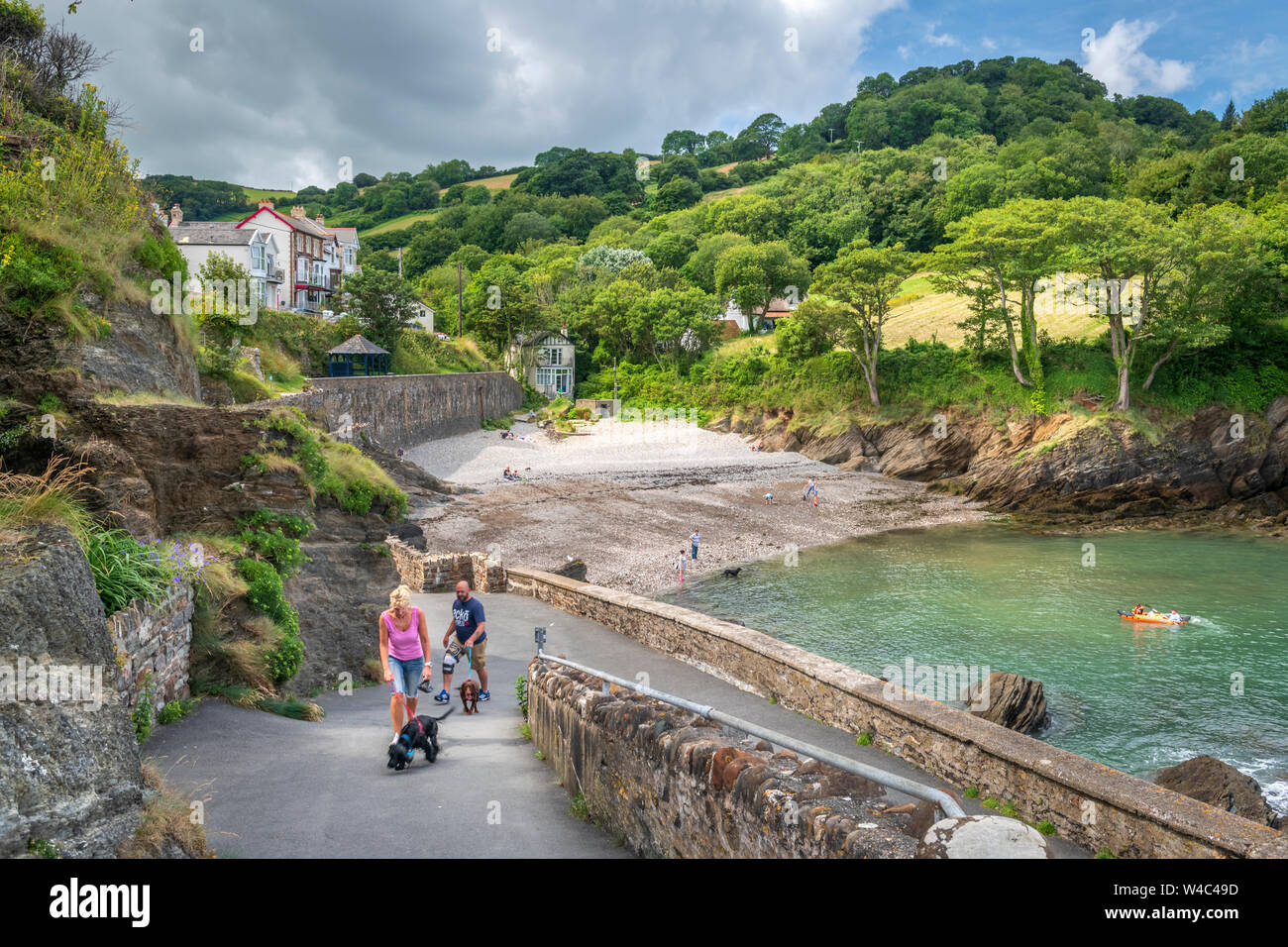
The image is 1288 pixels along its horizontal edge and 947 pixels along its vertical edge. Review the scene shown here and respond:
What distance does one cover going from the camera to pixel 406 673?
7578 mm

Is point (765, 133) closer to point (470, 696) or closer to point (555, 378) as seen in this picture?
point (555, 378)

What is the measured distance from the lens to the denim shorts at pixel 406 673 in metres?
7.55

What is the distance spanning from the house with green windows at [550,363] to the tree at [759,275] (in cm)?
1548

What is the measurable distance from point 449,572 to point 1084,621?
54.9ft

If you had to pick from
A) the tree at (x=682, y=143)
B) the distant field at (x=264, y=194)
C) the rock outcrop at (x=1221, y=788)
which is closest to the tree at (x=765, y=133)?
the tree at (x=682, y=143)

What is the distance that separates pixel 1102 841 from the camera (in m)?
6.80

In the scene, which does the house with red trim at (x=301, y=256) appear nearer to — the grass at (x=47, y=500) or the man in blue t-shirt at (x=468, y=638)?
the man in blue t-shirt at (x=468, y=638)

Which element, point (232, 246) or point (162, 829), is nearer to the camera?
point (162, 829)

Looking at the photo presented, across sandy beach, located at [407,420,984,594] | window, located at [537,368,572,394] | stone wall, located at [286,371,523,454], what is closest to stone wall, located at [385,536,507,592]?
sandy beach, located at [407,420,984,594]

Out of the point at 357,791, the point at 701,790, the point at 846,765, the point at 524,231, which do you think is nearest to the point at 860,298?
the point at 357,791

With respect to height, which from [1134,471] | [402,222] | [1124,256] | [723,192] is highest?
[723,192]

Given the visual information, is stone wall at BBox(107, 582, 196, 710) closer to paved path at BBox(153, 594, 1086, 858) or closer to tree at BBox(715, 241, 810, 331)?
paved path at BBox(153, 594, 1086, 858)

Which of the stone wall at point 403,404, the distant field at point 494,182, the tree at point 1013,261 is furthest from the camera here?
the distant field at point 494,182

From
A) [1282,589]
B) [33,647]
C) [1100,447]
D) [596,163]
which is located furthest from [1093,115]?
[33,647]
